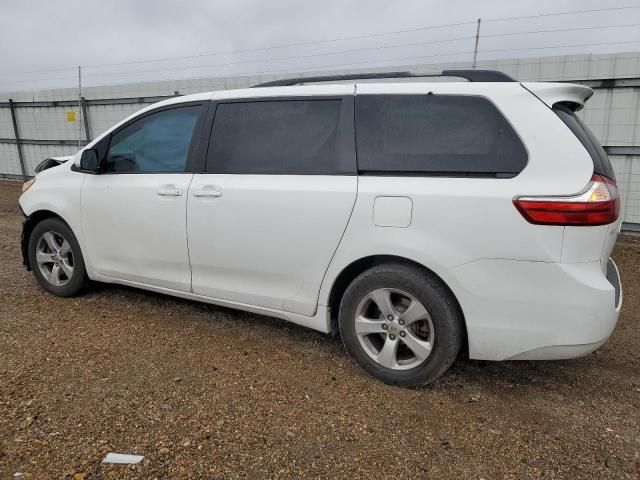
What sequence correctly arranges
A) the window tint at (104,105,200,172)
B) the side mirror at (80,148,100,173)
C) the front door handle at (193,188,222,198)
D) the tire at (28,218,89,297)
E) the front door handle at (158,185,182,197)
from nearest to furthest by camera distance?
the front door handle at (193,188,222,198), the front door handle at (158,185,182,197), the window tint at (104,105,200,172), the side mirror at (80,148,100,173), the tire at (28,218,89,297)

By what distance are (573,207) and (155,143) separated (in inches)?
114

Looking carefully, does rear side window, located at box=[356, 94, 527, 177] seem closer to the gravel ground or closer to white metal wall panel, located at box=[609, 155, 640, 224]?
the gravel ground

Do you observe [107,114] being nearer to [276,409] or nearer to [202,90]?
[202,90]

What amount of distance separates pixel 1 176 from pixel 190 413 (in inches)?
610

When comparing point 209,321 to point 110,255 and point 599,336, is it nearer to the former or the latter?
point 110,255

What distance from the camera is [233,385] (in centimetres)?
275

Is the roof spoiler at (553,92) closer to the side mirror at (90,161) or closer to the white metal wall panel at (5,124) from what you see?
the side mirror at (90,161)

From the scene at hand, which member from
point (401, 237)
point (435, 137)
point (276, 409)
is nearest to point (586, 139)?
point (435, 137)

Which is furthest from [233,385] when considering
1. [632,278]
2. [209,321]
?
[632,278]

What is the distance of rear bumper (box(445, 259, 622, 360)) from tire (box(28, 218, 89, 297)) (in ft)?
10.3

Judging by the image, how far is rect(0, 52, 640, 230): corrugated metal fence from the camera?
6695 millimetres

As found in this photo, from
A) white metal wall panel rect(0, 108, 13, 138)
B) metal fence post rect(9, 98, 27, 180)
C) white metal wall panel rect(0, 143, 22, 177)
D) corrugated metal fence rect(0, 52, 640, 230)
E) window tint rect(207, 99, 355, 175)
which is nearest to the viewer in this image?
window tint rect(207, 99, 355, 175)

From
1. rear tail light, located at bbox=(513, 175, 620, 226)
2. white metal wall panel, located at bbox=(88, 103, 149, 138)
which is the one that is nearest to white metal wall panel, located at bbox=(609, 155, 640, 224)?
rear tail light, located at bbox=(513, 175, 620, 226)

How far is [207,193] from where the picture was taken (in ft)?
10.4
